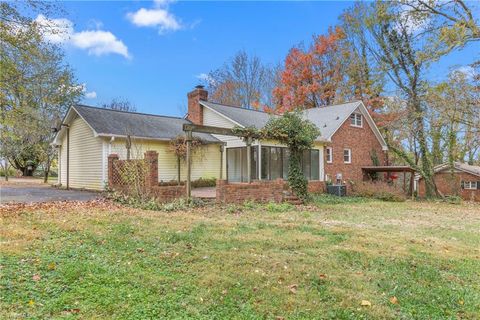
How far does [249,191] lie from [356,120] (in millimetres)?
12392

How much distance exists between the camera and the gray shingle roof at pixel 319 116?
19422 millimetres

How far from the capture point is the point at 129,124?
653 inches

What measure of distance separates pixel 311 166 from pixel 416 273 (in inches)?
579

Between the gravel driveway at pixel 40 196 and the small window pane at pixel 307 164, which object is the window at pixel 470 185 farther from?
the gravel driveway at pixel 40 196

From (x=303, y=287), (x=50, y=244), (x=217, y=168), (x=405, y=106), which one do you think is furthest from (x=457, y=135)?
(x=50, y=244)

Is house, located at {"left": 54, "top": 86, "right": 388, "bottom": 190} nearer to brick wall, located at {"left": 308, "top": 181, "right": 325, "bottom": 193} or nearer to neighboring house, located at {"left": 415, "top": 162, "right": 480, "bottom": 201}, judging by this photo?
brick wall, located at {"left": 308, "top": 181, "right": 325, "bottom": 193}

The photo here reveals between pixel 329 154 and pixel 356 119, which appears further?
pixel 356 119

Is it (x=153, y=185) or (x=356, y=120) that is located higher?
(x=356, y=120)

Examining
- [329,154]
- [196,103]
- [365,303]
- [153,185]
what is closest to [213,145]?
[196,103]

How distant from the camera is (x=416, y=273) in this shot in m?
4.88

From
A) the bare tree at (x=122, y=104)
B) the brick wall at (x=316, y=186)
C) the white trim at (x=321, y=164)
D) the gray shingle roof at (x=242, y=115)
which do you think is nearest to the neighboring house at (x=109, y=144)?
the gray shingle roof at (x=242, y=115)

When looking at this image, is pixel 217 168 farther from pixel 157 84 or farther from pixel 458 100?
pixel 458 100

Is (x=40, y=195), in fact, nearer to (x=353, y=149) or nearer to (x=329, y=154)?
(x=329, y=154)

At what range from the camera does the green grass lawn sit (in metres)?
3.61
